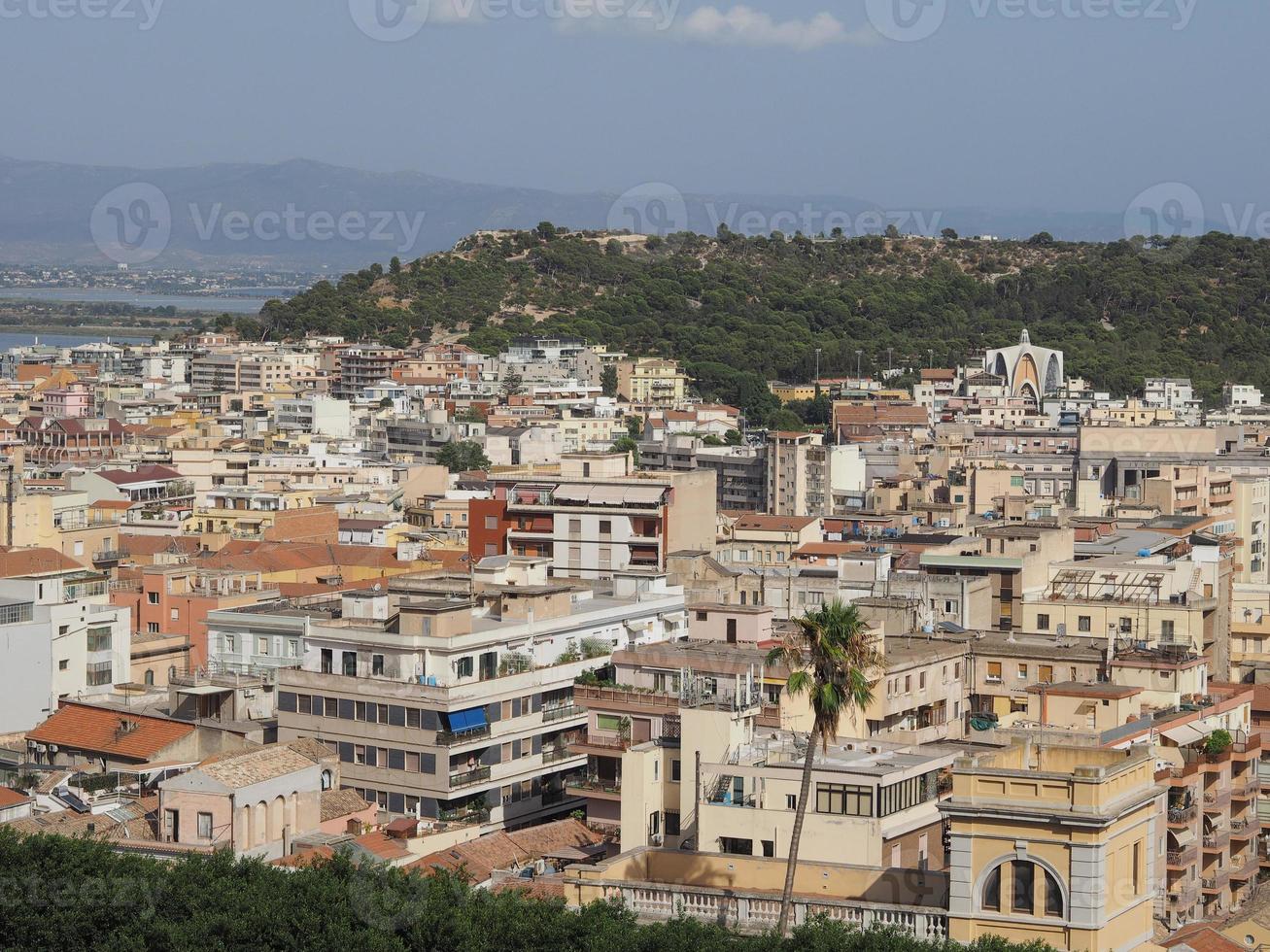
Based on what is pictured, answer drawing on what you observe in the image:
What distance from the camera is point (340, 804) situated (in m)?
19.5

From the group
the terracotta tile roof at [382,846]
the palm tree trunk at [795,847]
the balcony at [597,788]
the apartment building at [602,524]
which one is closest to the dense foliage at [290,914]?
the palm tree trunk at [795,847]

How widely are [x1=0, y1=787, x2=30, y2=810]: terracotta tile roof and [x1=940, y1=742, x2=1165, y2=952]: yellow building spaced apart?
919 cm

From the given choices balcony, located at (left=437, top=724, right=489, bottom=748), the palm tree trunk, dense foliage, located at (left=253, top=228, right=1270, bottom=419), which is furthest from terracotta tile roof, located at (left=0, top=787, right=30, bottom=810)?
dense foliage, located at (left=253, top=228, right=1270, bottom=419)

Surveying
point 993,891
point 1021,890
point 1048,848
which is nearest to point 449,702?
point 993,891

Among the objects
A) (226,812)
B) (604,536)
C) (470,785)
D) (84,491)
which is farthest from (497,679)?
(84,491)

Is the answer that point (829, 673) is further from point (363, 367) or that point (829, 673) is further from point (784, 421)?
point (363, 367)

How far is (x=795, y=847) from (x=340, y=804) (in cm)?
601

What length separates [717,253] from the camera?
131 meters

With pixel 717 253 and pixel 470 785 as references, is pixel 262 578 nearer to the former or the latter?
pixel 470 785

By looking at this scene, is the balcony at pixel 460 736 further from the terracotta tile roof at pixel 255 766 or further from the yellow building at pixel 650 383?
the yellow building at pixel 650 383

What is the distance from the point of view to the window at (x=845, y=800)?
617 inches

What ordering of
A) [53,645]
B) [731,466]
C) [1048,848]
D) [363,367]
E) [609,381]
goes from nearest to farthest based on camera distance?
[1048,848] → [53,645] → [731,466] → [609,381] → [363,367]

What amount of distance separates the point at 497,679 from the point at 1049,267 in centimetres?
10804

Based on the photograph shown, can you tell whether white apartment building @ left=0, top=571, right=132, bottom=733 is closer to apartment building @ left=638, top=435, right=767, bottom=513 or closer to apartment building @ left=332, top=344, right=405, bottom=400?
apartment building @ left=638, top=435, right=767, bottom=513
